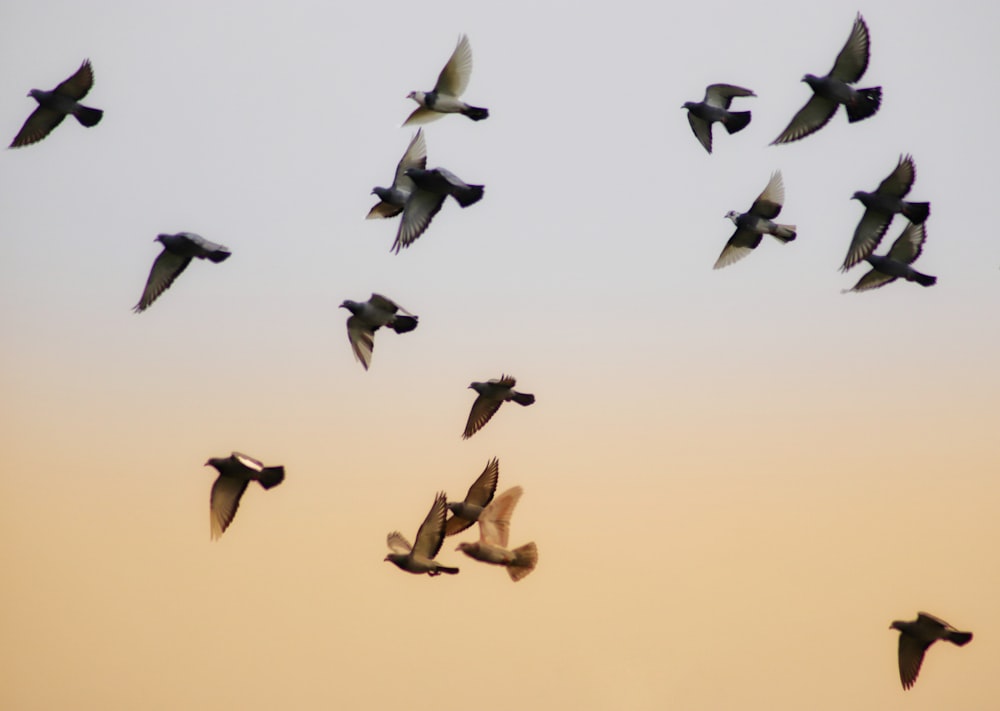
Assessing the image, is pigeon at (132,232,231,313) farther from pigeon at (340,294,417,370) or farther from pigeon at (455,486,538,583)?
pigeon at (455,486,538,583)

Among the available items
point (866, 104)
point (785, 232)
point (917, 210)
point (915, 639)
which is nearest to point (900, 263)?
point (917, 210)

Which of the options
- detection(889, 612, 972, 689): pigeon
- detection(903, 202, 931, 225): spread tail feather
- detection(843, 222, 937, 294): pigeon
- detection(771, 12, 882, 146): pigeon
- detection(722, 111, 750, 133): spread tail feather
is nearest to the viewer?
detection(889, 612, 972, 689): pigeon

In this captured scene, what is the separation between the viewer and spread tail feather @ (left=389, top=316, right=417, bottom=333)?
20.7 meters

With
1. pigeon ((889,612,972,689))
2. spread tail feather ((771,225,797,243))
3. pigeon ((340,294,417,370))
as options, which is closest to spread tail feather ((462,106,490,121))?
pigeon ((340,294,417,370))

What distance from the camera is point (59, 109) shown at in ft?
72.0

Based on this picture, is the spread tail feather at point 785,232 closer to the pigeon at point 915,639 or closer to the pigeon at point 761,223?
the pigeon at point 761,223

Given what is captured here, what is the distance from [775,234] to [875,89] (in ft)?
7.12

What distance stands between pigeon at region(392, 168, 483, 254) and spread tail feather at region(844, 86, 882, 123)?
4605 millimetres

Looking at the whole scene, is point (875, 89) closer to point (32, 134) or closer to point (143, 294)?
point (143, 294)

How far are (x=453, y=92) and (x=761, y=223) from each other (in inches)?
168

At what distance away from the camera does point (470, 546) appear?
21.6 m

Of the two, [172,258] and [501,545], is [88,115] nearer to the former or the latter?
[172,258]

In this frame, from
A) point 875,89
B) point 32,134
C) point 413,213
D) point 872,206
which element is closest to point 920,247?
point 872,206

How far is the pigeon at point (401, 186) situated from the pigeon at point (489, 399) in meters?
2.56
